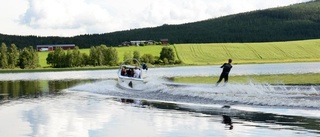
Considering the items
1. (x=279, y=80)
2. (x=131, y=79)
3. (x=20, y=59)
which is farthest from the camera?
(x=20, y=59)

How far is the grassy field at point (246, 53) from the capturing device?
410 ft

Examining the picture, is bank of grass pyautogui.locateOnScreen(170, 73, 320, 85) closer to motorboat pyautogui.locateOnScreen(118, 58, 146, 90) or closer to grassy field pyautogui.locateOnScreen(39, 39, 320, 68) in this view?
motorboat pyautogui.locateOnScreen(118, 58, 146, 90)

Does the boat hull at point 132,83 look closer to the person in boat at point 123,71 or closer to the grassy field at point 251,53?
the person in boat at point 123,71

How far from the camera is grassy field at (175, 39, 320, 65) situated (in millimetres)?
124875

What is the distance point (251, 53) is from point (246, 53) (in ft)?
4.24

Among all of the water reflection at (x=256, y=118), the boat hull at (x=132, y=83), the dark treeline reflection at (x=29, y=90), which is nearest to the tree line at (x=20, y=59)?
the dark treeline reflection at (x=29, y=90)

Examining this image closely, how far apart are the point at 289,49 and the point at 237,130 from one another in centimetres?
12261

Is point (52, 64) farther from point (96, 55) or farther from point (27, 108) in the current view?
point (27, 108)

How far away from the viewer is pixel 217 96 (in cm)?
2834

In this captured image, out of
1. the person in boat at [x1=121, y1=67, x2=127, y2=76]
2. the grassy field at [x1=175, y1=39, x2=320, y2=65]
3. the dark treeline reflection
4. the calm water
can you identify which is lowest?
the dark treeline reflection

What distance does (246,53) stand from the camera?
135m

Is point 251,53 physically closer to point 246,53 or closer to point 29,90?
point 246,53

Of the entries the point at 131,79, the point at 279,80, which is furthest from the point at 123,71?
the point at 279,80

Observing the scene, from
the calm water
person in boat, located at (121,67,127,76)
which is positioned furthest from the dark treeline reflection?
the calm water
